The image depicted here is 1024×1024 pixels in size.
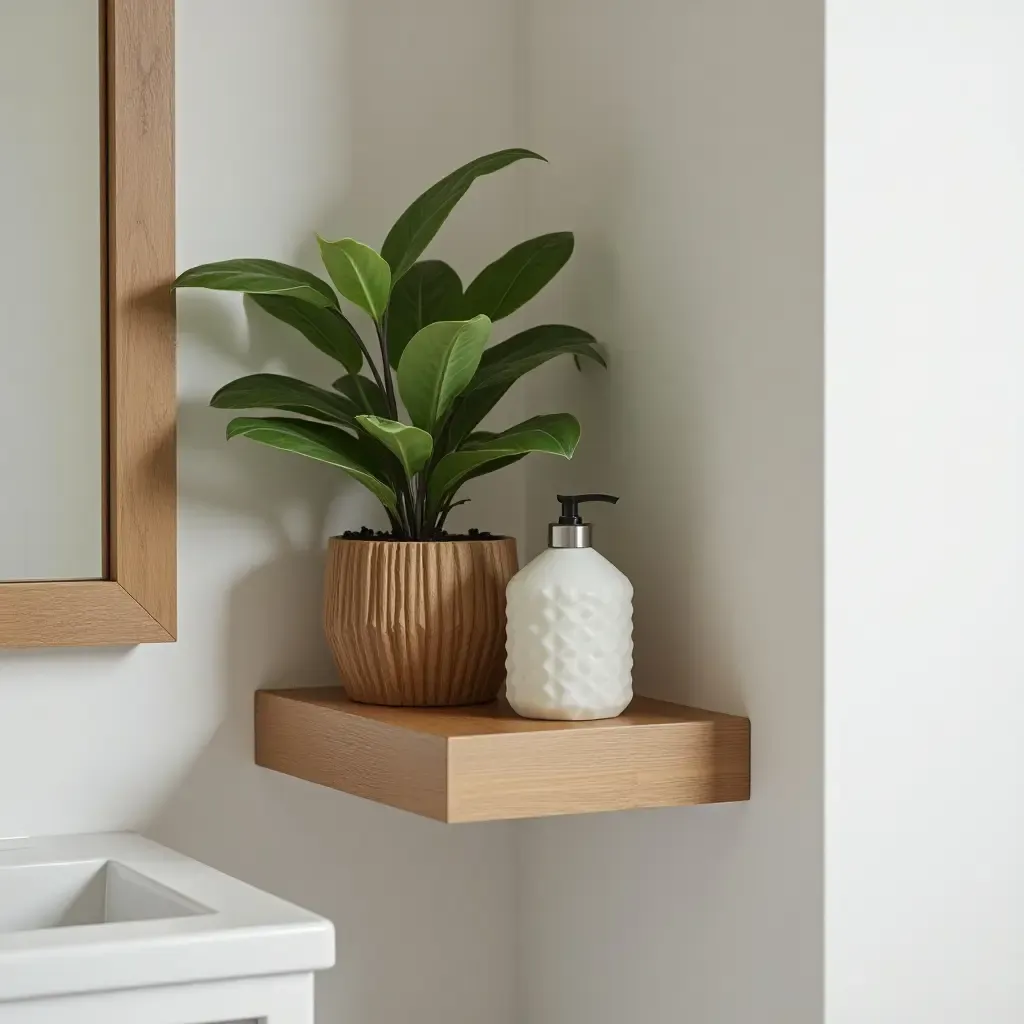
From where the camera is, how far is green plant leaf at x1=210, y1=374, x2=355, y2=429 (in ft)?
4.07

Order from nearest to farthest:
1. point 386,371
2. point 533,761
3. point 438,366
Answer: point 533,761 < point 438,366 < point 386,371

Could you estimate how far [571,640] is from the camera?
112cm

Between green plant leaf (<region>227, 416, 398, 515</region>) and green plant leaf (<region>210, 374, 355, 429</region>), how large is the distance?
0.04 ft

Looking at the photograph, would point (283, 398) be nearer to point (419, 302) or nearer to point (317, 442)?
point (317, 442)

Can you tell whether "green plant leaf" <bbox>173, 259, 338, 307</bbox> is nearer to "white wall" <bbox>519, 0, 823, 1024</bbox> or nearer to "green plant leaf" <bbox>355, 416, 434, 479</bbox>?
"green plant leaf" <bbox>355, 416, 434, 479</bbox>

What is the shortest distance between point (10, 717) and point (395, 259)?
0.52 m

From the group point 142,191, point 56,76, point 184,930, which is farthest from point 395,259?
point 184,930

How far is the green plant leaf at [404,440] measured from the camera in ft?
3.77

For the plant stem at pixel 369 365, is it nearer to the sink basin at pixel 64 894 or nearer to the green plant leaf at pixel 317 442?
the green plant leaf at pixel 317 442
